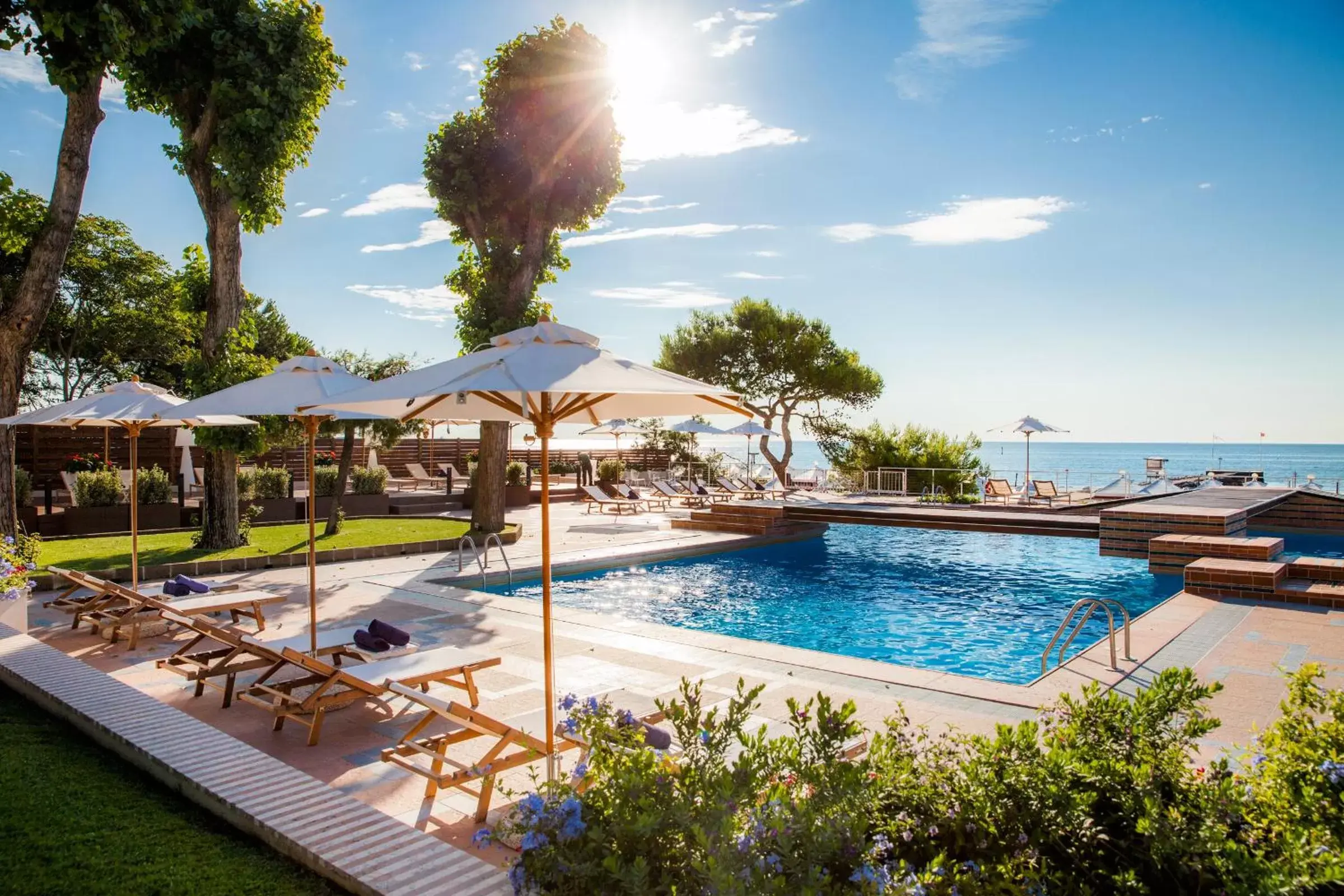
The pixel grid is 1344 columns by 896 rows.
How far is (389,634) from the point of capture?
5.85 metres

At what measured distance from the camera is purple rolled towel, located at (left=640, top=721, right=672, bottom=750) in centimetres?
374

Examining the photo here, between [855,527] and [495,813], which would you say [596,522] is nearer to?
[855,527]

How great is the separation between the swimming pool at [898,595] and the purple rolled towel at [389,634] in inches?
153

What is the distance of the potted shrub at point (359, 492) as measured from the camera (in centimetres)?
1759

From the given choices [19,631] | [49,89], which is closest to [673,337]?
[49,89]

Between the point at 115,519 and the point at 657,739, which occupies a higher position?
the point at 115,519

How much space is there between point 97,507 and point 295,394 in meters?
10.2

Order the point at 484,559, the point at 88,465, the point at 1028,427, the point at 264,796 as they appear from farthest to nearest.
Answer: the point at 1028,427
the point at 88,465
the point at 484,559
the point at 264,796

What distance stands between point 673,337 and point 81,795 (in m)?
28.5

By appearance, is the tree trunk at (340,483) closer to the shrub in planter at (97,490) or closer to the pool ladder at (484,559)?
the pool ladder at (484,559)

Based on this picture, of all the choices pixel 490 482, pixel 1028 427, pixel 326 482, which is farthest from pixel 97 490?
pixel 1028 427

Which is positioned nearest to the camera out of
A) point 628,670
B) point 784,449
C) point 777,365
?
point 628,670

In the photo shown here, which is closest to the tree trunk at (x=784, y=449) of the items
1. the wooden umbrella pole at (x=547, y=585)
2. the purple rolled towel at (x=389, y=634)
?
the purple rolled towel at (x=389, y=634)

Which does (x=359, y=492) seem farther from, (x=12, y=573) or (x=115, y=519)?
(x=12, y=573)
